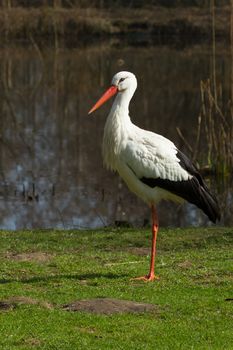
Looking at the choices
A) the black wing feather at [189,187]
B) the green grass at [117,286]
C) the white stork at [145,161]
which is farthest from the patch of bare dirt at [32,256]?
the black wing feather at [189,187]

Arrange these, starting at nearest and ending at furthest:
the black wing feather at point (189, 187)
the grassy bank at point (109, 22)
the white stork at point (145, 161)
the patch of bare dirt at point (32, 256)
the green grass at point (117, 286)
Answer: the green grass at point (117, 286) → the white stork at point (145, 161) → the black wing feather at point (189, 187) → the patch of bare dirt at point (32, 256) → the grassy bank at point (109, 22)

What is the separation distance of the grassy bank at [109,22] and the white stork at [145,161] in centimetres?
3297

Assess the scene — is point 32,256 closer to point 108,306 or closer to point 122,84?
point 122,84

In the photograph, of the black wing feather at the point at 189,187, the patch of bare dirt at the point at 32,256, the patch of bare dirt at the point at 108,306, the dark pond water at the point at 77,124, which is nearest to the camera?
the patch of bare dirt at the point at 108,306

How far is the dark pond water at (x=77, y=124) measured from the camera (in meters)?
15.5

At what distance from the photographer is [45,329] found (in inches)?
268

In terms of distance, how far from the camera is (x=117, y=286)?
8.25 m

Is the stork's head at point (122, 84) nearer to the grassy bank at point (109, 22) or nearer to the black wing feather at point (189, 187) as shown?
the black wing feather at point (189, 187)

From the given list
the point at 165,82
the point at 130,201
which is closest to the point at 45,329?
A: the point at 130,201

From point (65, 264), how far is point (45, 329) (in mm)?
2480

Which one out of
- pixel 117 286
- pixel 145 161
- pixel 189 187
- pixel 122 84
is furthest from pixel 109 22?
pixel 117 286

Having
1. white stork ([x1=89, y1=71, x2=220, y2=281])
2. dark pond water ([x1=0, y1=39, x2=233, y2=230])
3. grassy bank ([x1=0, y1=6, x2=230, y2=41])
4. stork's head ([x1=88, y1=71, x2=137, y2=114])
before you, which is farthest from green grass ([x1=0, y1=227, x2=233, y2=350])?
grassy bank ([x1=0, y1=6, x2=230, y2=41])

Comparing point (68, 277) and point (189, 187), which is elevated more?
point (189, 187)

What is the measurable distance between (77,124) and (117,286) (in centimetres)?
1527
